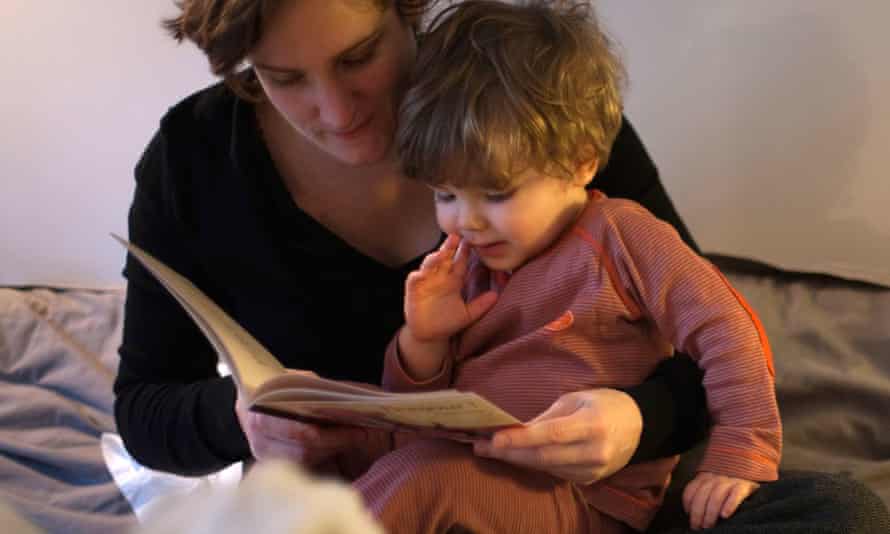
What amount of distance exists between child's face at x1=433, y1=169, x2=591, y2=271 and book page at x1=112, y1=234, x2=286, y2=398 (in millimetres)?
251

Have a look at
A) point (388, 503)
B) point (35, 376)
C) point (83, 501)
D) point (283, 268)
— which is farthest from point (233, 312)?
point (35, 376)

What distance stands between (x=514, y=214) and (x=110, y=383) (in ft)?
3.77

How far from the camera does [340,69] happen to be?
2.91 feet

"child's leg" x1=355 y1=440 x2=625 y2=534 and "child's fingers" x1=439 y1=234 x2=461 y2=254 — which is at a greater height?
"child's fingers" x1=439 y1=234 x2=461 y2=254

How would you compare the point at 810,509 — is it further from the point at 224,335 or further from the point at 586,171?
the point at 224,335

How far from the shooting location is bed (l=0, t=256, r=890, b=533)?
120cm

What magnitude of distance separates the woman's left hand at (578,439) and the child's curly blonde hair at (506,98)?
0.24m

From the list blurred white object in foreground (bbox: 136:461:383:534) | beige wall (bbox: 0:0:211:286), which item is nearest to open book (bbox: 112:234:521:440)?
blurred white object in foreground (bbox: 136:461:383:534)

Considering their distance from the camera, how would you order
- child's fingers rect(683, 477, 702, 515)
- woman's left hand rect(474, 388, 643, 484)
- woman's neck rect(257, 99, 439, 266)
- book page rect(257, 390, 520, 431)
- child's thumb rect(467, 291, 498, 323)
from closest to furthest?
book page rect(257, 390, 520, 431) → woman's left hand rect(474, 388, 643, 484) → child's fingers rect(683, 477, 702, 515) → child's thumb rect(467, 291, 498, 323) → woman's neck rect(257, 99, 439, 266)

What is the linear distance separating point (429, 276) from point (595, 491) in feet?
0.96

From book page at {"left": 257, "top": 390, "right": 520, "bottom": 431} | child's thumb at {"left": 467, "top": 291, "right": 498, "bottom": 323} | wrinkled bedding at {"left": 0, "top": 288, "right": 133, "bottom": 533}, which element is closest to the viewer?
book page at {"left": 257, "top": 390, "right": 520, "bottom": 431}

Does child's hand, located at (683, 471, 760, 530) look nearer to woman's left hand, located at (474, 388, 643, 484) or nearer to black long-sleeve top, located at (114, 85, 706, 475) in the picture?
woman's left hand, located at (474, 388, 643, 484)

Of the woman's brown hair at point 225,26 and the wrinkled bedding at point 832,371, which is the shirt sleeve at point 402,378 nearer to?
the woman's brown hair at point 225,26

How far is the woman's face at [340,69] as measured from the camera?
82 cm
